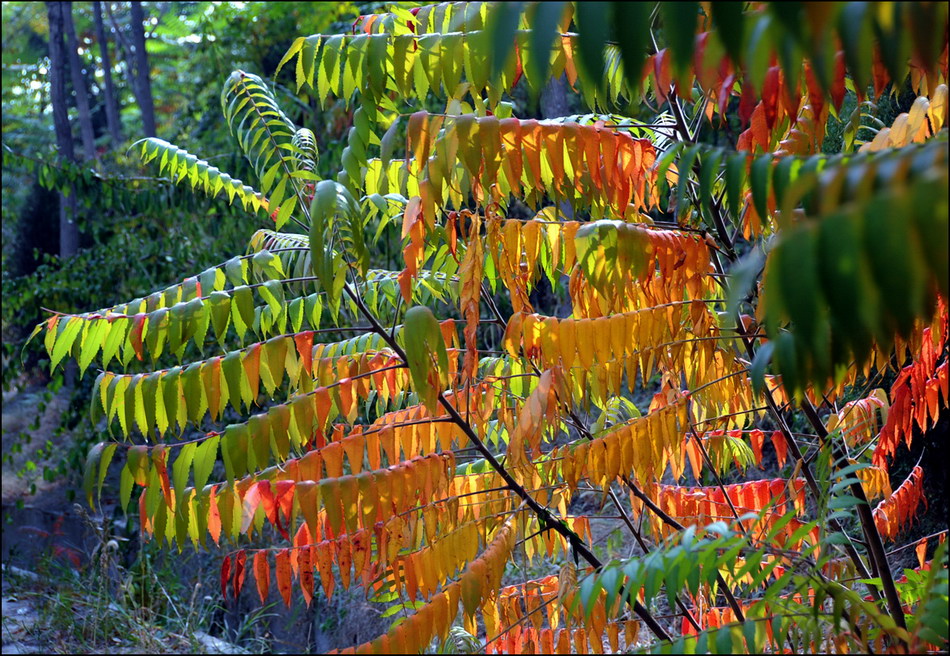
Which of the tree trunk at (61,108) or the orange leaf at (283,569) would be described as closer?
the orange leaf at (283,569)

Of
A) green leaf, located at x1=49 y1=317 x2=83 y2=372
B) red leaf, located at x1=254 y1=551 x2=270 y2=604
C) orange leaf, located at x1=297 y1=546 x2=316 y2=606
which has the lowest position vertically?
red leaf, located at x1=254 y1=551 x2=270 y2=604

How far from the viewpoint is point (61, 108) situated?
8.24m

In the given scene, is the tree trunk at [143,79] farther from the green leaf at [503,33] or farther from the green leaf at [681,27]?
the green leaf at [681,27]

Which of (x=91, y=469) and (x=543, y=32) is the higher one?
(x=543, y=32)

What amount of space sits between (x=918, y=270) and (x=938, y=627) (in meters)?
0.80

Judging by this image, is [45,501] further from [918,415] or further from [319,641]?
[918,415]

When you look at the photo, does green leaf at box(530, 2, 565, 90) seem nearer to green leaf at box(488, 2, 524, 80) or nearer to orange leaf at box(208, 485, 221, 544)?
green leaf at box(488, 2, 524, 80)

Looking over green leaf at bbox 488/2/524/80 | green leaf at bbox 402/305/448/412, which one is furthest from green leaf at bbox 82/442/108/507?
green leaf at bbox 488/2/524/80

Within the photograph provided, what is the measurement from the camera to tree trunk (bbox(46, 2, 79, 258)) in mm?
8117

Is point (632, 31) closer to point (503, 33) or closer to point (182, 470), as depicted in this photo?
point (503, 33)

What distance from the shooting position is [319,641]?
5.62 m

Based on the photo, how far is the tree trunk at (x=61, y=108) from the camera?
8.12 meters

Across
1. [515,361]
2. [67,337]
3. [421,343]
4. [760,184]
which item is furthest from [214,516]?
[760,184]

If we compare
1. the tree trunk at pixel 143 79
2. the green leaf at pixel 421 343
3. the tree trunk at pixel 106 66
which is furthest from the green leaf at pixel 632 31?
the tree trunk at pixel 106 66
